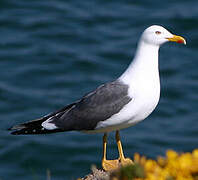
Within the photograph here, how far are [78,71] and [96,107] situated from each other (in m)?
8.79

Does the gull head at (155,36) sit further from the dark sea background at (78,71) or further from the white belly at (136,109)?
the dark sea background at (78,71)

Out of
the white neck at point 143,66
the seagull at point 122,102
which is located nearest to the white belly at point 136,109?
the seagull at point 122,102

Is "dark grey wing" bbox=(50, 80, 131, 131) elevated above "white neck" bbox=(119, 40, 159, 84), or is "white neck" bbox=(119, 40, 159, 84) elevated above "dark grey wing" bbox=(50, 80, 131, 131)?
"white neck" bbox=(119, 40, 159, 84)

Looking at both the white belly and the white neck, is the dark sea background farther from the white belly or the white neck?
the white neck

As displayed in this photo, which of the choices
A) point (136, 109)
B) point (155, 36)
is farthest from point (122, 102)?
point (155, 36)

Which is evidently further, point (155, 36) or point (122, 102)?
point (155, 36)

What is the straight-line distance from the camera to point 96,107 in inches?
282

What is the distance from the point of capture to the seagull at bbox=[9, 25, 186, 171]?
22.5 ft

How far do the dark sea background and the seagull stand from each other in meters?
4.83

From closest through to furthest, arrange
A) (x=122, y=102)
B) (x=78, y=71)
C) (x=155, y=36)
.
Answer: (x=122, y=102), (x=155, y=36), (x=78, y=71)

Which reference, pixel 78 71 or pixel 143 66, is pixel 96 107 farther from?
pixel 78 71

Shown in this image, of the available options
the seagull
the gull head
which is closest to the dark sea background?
the seagull

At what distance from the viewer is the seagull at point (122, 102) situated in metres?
6.85

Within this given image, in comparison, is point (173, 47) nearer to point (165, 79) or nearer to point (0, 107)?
point (165, 79)
